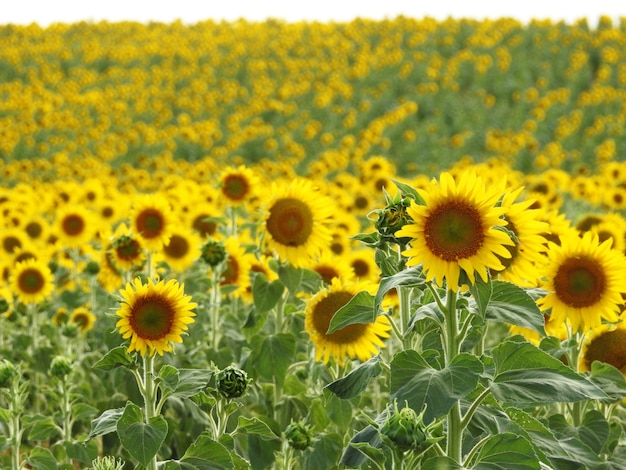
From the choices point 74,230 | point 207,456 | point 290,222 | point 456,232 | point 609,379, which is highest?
point 74,230

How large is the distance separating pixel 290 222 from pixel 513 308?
1889 millimetres

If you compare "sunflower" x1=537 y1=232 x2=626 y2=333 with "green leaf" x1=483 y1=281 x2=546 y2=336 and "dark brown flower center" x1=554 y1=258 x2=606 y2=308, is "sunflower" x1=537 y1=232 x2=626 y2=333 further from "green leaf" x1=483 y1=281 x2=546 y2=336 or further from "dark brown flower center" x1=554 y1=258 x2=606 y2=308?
"green leaf" x1=483 y1=281 x2=546 y2=336

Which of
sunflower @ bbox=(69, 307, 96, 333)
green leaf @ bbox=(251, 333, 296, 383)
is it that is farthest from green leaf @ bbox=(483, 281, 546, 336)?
sunflower @ bbox=(69, 307, 96, 333)

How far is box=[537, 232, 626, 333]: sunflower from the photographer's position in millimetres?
2980

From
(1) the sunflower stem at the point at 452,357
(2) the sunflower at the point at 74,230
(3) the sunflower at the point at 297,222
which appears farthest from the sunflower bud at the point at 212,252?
(2) the sunflower at the point at 74,230

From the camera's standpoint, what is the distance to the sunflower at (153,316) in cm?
280

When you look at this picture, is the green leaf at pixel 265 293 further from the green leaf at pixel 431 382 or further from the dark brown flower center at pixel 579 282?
the green leaf at pixel 431 382

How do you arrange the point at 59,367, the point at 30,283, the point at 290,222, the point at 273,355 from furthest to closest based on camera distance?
1. the point at 30,283
2. the point at 290,222
3. the point at 273,355
4. the point at 59,367

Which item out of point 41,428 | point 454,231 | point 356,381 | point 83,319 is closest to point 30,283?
point 83,319

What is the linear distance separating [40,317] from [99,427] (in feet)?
11.9

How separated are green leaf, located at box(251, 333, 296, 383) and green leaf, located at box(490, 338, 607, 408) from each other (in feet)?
5.29

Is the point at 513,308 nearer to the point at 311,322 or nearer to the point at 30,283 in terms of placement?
the point at 311,322

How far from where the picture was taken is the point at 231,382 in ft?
8.85

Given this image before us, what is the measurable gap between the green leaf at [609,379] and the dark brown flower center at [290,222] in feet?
5.09
